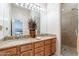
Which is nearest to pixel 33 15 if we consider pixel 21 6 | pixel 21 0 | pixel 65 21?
pixel 21 6

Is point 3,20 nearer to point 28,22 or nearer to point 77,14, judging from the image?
point 28,22

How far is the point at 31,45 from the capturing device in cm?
149

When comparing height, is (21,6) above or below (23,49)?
above

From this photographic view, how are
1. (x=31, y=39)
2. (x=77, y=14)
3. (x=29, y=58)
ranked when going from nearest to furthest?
(x=29, y=58) → (x=77, y=14) → (x=31, y=39)

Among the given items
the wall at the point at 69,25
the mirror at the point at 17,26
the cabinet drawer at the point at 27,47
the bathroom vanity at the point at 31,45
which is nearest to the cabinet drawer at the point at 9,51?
the bathroom vanity at the point at 31,45

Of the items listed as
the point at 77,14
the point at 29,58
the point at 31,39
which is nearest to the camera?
the point at 29,58

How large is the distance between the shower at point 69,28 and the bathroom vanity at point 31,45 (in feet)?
0.46

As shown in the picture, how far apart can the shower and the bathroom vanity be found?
141 mm

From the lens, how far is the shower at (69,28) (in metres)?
1.36

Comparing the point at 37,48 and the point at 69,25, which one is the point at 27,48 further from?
the point at 69,25

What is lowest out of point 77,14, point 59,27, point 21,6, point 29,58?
point 29,58

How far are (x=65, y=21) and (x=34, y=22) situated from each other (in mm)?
414

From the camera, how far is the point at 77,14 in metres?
1.36

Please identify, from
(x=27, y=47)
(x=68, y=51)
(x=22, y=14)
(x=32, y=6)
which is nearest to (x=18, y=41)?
(x=27, y=47)
